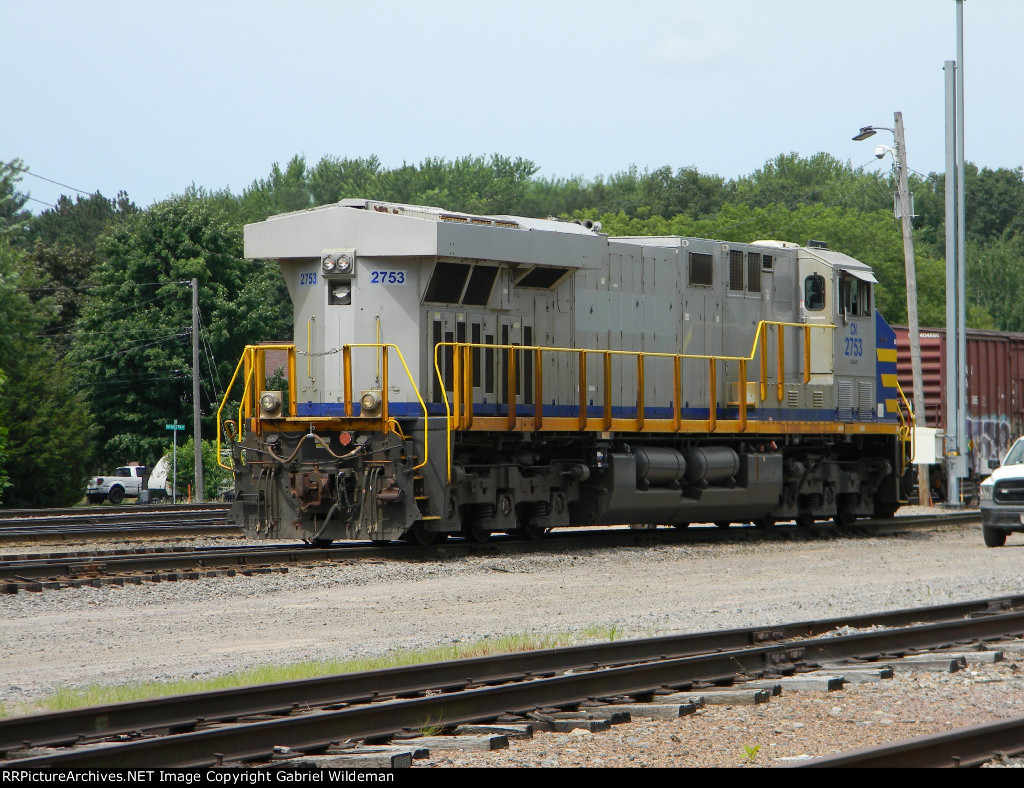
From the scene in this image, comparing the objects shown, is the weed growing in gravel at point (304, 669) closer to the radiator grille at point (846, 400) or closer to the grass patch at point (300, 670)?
the grass patch at point (300, 670)

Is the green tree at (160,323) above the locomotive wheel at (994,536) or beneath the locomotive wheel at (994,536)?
above

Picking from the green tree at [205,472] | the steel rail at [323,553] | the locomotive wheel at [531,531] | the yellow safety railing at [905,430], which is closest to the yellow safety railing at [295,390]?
the steel rail at [323,553]

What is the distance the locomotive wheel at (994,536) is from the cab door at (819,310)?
335cm

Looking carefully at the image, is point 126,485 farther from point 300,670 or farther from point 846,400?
point 300,670

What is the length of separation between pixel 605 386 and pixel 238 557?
17.7 ft

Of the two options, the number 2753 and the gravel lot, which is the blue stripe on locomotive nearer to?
the gravel lot

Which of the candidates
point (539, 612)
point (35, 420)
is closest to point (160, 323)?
point (35, 420)

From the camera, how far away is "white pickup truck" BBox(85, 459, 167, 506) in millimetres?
43125

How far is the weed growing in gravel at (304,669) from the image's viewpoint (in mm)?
7074

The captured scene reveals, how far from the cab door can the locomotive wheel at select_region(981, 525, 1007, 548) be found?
11.0ft

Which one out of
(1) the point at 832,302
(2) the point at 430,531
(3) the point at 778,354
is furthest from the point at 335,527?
(1) the point at 832,302

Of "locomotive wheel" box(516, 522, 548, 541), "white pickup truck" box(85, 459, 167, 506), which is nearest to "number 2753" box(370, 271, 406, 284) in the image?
"locomotive wheel" box(516, 522, 548, 541)

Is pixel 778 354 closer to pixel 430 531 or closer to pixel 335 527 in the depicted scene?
pixel 430 531

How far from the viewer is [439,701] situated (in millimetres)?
6438
